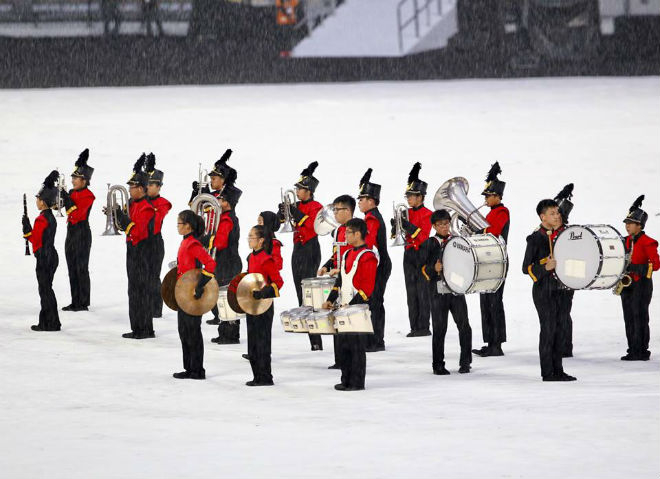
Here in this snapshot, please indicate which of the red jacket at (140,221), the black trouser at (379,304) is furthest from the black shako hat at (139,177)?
the black trouser at (379,304)

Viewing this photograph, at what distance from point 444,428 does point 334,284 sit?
1.72m

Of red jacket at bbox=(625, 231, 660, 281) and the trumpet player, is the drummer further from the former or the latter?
red jacket at bbox=(625, 231, 660, 281)

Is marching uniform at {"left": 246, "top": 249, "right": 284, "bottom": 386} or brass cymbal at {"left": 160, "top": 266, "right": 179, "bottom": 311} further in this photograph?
brass cymbal at {"left": 160, "top": 266, "right": 179, "bottom": 311}

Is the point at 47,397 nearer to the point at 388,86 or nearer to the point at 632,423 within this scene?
the point at 632,423

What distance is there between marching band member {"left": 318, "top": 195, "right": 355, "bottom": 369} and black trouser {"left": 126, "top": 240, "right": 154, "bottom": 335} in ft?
6.24

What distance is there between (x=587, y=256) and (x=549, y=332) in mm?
599

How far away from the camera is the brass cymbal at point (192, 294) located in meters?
9.28

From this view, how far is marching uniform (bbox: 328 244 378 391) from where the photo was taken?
29.7 ft

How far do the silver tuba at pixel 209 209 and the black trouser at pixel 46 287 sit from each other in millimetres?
1310

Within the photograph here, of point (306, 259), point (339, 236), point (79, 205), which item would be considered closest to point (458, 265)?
point (339, 236)

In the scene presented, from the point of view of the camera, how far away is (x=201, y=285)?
927 cm

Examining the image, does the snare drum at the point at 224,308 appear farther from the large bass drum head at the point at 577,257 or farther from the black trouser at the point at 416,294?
the large bass drum head at the point at 577,257

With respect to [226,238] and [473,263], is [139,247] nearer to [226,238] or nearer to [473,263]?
[226,238]

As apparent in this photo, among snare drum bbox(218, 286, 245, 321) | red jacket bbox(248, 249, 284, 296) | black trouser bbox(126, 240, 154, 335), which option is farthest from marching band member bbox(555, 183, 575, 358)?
black trouser bbox(126, 240, 154, 335)
